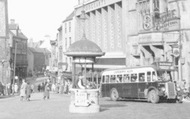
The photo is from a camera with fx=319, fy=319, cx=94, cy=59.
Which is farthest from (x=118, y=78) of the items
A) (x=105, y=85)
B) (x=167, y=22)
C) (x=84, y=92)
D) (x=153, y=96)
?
(x=84, y=92)

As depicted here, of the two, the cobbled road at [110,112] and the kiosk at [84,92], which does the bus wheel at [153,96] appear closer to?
the cobbled road at [110,112]

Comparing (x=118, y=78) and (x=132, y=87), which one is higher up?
(x=118, y=78)

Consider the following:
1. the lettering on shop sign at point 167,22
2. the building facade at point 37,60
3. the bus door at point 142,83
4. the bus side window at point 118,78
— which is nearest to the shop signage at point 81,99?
the bus door at point 142,83

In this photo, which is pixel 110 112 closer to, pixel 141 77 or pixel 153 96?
pixel 153 96

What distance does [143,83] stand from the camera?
2238 centimetres

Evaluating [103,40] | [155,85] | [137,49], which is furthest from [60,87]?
[155,85]

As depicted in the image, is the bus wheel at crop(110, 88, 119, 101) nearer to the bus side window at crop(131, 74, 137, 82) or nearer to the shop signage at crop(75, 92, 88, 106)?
the bus side window at crop(131, 74, 137, 82)

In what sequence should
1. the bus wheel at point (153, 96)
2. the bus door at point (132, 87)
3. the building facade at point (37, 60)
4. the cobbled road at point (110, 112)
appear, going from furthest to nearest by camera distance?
1. the building facade at point (37, 60)
2. the bus door at point (132, 87)
3. the bus wheel at point (153, 96)
4. the cobbled road at point (110, 112)

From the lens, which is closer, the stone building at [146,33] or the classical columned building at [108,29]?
the stone building at [146,33]

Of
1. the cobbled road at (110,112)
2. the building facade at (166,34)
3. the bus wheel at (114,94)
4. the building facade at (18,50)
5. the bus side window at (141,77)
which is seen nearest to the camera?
the cobbled road at (110,112)

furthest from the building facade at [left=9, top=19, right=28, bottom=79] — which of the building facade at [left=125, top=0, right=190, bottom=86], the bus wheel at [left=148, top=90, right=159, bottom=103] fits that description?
the bus wheel at [left=148, top=90, right=159, bottom=103]

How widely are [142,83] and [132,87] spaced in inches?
45.5

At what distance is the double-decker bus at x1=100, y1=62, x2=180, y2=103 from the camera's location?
21.1m

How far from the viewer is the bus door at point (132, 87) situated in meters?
23.1
